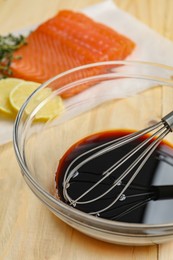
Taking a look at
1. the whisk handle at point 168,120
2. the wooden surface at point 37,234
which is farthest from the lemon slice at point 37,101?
the whisk handle at point 168,120

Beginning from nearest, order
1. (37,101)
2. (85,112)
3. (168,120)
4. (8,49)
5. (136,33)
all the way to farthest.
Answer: (168,120) → (37,101) → (85,112) → (8,49) → (136,33)

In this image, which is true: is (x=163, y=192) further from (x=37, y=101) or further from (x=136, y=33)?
(x=136, y=33)

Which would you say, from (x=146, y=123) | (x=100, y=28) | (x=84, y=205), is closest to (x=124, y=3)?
(x=100, y=28)

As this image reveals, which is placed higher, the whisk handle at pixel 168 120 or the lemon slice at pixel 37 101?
the whisk handle at pixel 168 120

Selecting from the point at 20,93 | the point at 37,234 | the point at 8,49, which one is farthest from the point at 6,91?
the point at 37,234

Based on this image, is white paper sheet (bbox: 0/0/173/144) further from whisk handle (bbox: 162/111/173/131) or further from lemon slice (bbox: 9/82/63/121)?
whisk handle (bbox: 162/111/173/131)

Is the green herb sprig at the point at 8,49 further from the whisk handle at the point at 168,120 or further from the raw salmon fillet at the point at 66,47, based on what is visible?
the whisk handle at the point at 168,120
